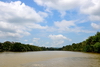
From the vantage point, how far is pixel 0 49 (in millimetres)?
80188

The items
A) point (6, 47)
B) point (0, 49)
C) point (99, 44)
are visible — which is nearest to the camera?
point (99, 44)

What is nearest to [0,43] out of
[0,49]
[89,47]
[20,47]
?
[0,49]

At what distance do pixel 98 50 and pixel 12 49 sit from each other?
5755 centimetres

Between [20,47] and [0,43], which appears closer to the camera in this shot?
[0,43]

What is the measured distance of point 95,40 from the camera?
64812 millimetres

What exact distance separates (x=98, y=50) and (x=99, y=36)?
22.9ft

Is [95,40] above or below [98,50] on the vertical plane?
above

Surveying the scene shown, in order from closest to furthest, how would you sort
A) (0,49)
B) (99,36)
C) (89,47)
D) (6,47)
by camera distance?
(99,36) → (89,47) → (0,49) → (6,47)

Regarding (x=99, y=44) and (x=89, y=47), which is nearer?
(x=99, y=44)

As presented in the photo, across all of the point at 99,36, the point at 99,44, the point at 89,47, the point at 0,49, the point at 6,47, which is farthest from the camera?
the point at 6,47

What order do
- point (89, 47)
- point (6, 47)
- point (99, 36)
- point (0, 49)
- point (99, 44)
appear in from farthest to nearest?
point (6, 47), point (0, 49), point (89, 47), point (99, 36), point (99, 44)

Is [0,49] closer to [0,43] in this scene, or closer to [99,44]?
[0,43]

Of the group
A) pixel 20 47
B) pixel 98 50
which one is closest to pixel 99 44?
pixel 98 50

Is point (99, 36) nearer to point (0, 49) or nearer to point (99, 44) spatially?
point (99, 44)
